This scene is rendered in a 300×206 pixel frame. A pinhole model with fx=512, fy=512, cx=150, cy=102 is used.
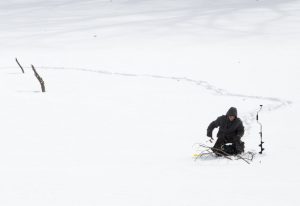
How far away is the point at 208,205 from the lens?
6.42 meters

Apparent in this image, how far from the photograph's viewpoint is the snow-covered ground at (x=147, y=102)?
708 cm

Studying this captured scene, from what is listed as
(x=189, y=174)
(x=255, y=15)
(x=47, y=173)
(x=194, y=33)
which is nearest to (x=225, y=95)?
(x=189, y=174)

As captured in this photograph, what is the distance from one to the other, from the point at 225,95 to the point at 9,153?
20.2 feet

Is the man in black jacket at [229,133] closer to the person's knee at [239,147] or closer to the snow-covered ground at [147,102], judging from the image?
the person's knee at [239,147]

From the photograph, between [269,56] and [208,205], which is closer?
[208,205]

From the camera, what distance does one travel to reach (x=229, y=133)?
26.9 ft

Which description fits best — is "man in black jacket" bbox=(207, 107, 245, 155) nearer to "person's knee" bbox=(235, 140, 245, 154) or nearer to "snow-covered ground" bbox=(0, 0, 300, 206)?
"person's knee" bbox=(235, 140, 245, 154)

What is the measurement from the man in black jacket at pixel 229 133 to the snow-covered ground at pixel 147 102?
23 centimetres

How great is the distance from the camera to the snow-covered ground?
708 cm

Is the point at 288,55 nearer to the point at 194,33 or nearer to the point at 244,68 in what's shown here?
the point at 244,68

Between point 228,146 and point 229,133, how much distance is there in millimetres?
232

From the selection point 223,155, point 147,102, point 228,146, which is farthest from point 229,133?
point 147,102

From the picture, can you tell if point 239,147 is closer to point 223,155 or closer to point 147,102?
point 223,155

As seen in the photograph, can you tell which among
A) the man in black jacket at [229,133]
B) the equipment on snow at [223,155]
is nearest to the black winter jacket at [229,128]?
the man in black jacket at [229,133]
